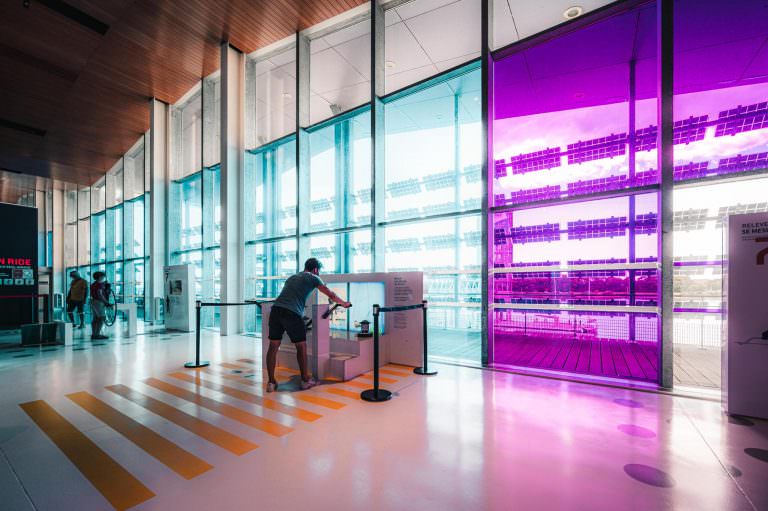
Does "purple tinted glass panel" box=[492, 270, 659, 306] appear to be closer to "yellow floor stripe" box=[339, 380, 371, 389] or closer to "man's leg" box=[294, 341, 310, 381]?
"yellow floor stripe" box=[339, 380, 371, 389]

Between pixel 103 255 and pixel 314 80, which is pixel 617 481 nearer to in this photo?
pixel 314 80

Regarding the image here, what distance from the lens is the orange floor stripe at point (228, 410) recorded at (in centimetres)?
271

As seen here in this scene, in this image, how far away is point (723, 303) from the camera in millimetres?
3150

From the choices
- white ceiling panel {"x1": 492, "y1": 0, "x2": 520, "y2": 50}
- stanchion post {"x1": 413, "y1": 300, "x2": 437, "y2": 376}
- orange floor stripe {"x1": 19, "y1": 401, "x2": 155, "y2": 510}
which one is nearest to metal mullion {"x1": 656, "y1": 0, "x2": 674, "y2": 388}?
white ceiling panel {"x1": 492, "y1": 0, "x2": 520, "y2": 50}

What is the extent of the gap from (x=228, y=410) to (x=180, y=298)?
666 centimetres

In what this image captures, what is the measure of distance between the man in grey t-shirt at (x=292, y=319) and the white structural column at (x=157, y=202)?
855 centimetres

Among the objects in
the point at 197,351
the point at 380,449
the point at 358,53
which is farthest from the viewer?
the point at 358,53

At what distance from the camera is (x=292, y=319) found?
370 cm

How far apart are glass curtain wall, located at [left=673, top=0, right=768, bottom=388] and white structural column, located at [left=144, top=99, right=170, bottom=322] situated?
12.1 metres

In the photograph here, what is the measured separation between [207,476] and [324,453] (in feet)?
2.36

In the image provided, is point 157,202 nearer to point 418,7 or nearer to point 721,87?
point 418,7

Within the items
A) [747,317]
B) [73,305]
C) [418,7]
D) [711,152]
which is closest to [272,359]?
[747,317]

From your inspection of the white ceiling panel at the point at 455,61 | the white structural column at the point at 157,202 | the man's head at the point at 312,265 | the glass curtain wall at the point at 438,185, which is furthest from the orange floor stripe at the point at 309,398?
the white structural column at the point at 157,202

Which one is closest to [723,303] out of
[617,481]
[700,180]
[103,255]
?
[700,180]
